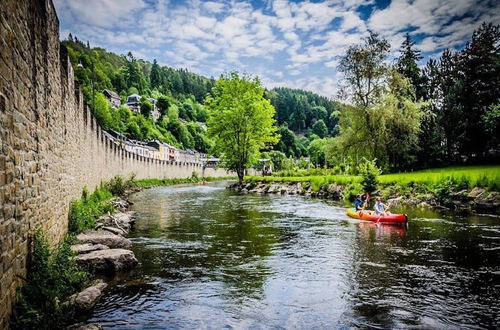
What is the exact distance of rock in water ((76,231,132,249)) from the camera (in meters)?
9.52

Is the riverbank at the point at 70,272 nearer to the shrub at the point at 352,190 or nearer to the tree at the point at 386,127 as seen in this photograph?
the shrub at the point at 352,190

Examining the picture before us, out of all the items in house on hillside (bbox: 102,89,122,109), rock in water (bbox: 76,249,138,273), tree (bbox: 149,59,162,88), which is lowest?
rock in water (bbox: 76,249,138,273)

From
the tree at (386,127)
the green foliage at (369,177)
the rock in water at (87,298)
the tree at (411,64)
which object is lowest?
the rock in water at (87,298)

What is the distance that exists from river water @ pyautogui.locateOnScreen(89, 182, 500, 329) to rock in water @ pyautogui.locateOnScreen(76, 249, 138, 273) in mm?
446

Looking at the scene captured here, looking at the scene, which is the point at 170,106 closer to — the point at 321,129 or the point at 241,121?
the point at 321,129

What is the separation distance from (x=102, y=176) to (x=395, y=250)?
18095mm

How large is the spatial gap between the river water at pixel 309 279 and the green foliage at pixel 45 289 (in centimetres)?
63

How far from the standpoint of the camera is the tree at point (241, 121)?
39.2 meters

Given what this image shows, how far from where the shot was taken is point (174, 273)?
27.6 ft

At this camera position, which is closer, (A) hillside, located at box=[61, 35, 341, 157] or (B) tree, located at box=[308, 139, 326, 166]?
(A) hillside, located at box=[61, 35, 341, 157]

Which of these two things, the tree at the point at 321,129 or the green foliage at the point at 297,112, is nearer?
the tree at the point at 321,129

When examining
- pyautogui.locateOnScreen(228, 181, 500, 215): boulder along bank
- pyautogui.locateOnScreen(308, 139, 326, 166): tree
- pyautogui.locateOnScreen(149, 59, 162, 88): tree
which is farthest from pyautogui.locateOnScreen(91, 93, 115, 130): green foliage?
pyautogui.locateOnScreen(149, 59, 162, 88): tree

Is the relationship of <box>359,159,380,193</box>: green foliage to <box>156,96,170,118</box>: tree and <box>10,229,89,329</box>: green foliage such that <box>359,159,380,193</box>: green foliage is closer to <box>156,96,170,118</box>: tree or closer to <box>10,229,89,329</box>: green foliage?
<box>10,229,89,329</box>: green foliage

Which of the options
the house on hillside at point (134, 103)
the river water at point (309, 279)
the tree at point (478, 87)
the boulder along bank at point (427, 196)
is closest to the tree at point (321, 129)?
the house on hillside at point (134, 103)
